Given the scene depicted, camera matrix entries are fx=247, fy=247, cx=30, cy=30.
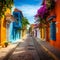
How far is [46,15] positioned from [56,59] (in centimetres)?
1840

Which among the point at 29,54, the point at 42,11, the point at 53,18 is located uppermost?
the point at 42,11

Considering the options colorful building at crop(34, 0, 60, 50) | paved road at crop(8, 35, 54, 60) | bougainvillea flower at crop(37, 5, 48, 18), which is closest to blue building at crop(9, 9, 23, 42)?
bougainvillea flower at crop(37, 5, 48, 18)

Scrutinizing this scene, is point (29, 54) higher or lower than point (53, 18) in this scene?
lower

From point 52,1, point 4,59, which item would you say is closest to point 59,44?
point 52,1

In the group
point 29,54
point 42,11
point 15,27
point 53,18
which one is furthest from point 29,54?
point 15,27

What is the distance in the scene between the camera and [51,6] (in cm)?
2508

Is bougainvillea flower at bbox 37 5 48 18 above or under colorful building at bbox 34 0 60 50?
above

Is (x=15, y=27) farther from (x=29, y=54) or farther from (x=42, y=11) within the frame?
(x=29, y=54)

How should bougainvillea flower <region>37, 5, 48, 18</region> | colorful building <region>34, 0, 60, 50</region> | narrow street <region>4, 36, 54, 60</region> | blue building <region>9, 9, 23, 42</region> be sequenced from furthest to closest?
blue building <region>9, 9, 23, 42</region> < bougainvillea flower <region>37, 5, 48, 18</region> < colorful building <region>34, 0, 60, 50</region> < narrow street <region>4, 36, 54, 60</region>

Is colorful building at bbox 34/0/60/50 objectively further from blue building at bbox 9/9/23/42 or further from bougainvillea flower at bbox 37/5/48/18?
blue building at bbox 9/9/23/42

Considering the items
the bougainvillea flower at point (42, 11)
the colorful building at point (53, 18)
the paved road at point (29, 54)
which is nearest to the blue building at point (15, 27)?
the bougainvillea flower at point (42, 11)

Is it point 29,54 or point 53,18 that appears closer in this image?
point 29,54

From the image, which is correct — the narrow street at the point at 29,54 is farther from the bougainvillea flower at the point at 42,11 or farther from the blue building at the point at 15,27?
the blue building at the point at 15,27

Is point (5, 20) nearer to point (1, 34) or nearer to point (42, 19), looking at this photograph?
point (1, 34)
